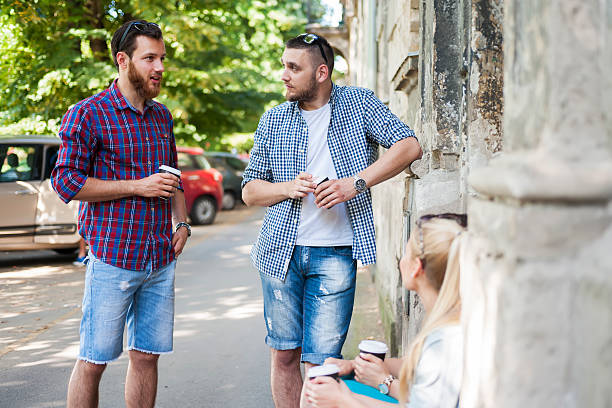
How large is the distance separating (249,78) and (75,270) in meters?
10.3

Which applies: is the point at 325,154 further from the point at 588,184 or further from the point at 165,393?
the point at 165,393

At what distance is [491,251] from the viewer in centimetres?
169

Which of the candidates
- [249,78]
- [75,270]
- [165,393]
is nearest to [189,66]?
[249,78]

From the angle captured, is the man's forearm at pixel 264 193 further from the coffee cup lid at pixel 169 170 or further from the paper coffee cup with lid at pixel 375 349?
the paper coffee cup with lid at pixel 375 349

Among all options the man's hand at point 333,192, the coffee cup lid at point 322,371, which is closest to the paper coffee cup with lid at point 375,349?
the coffee cup lid at point 322,371

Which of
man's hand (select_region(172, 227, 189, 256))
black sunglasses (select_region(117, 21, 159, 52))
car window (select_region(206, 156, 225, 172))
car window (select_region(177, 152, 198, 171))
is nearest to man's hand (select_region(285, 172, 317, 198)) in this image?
man's hand (select_region(172, 227, 189, 256))

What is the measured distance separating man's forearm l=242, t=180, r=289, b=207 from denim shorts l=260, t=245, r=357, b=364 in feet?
0.84

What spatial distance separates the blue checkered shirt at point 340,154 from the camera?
320cm

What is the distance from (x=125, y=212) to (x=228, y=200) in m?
17.9

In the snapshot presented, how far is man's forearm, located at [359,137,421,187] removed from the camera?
3.03 meters

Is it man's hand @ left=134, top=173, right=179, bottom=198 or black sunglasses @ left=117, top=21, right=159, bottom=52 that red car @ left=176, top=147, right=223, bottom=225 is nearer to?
black sunglasses @ left=117, top=21, right=159, bottom=52

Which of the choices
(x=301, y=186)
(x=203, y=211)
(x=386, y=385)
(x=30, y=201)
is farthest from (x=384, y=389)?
(x=203, y=211)

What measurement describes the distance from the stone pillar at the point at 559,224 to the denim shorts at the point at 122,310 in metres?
2.00

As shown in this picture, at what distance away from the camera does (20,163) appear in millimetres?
9852
